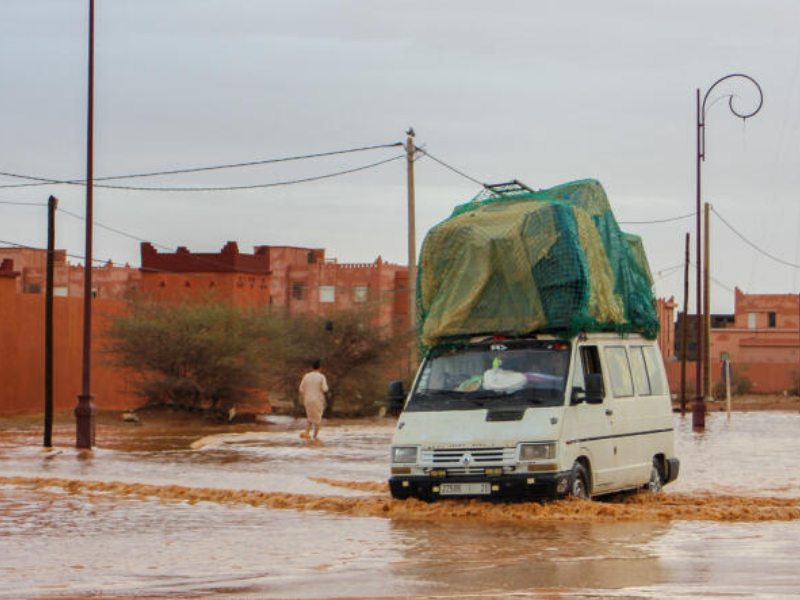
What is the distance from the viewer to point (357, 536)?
500 inches

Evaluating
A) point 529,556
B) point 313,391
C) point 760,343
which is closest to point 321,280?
point 760,343

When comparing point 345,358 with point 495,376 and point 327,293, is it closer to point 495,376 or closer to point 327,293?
point 495,376

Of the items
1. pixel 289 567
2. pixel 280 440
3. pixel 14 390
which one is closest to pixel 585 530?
pixel 289 567

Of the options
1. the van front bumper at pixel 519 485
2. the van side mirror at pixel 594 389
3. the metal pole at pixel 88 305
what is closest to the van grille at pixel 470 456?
the van front bumper at pixel 519 485

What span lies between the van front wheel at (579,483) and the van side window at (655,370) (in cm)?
251

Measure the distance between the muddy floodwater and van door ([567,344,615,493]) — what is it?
354 millimetres

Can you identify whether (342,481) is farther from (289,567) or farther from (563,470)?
(289,567)

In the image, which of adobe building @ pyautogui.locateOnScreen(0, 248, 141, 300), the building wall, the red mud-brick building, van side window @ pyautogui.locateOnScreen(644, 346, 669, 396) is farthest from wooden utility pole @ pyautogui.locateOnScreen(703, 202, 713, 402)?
adobe building @ pyautogui.locateOnScreen(0, 248, 141, 300)

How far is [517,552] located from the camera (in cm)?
1138

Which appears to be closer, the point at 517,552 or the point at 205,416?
the point at 517,552

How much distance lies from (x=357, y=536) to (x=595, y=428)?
3239 mm

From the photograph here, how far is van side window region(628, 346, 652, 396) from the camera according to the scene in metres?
16.1

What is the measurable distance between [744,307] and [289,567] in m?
102

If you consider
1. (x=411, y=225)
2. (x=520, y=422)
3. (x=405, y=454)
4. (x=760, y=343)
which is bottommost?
(x=405, y=454)
